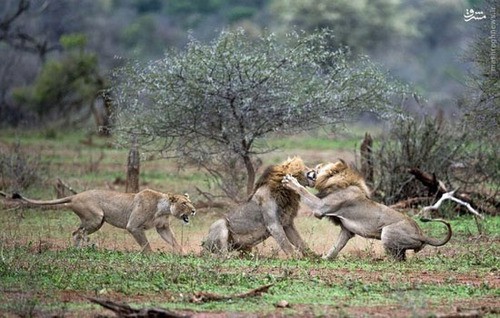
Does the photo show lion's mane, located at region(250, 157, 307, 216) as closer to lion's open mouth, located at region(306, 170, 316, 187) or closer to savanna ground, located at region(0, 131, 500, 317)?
lion's open mouth, located at region(306, 170, 316, 187)

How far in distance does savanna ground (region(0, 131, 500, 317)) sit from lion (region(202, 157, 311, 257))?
0.32m

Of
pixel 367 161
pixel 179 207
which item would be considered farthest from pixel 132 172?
pixel 179 207

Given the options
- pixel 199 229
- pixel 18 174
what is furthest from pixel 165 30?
pixel 199 229

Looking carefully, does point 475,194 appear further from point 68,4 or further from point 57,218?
point 68,4

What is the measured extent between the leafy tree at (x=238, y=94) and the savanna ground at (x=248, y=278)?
4.74 ft

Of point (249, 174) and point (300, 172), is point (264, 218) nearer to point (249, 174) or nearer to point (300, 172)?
point (300, 172)

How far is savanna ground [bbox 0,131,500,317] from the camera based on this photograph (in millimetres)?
8695

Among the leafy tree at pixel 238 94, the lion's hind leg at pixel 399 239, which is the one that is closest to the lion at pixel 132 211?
the lion's hind leg at pixel 399 239

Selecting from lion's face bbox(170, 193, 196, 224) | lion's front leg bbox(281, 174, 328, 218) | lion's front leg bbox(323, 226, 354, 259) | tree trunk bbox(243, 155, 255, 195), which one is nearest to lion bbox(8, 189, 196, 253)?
lion's face bbox(170, 193, 196, 224)

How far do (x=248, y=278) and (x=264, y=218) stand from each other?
238 cm

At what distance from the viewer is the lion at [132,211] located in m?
12.9

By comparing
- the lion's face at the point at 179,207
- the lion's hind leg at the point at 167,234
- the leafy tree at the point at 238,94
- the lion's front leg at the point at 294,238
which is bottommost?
the lion's hind leg at the point at 167,234

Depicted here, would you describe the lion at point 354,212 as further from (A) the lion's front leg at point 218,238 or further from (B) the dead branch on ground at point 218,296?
(B) the dead branch on ground at point 218,296

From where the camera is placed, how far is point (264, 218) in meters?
12.3
